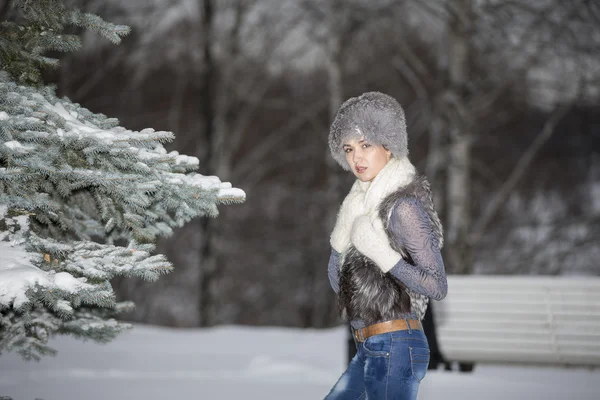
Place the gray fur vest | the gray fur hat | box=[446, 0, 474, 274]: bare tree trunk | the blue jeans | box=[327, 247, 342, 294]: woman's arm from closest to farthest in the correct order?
the blue jeans, the gray fur vest, the gray fur hat, box=[327, 247, 342, 294]: woman's arm, box=[446, 0, 474, 274]: bare tree trunk

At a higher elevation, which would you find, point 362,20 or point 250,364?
point 362,20

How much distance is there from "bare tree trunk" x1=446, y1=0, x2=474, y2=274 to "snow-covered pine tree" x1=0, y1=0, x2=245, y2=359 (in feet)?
19.6

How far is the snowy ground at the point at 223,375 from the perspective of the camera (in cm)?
580

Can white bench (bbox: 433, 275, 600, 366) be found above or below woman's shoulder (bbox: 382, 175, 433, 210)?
below

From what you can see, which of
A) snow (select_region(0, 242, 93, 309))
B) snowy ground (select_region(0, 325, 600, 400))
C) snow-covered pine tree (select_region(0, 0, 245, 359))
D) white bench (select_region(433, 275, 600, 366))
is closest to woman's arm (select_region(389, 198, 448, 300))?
snow-covered pine tree (select_region(0, 0, 245, 359))

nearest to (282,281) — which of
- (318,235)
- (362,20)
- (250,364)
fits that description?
(318,235)

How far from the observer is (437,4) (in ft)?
31.0

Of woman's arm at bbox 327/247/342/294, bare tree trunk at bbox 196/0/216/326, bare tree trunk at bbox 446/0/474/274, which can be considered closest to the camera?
woman's arm at bbox 327/247/342/294

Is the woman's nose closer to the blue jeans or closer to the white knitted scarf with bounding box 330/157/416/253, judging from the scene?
the white knitted scarf with bounding box 330/157/416/253

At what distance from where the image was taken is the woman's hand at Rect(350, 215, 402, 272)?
8.66 ft

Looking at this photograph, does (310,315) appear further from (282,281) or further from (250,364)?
(250,364)

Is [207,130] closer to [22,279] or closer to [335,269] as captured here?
[22,279]

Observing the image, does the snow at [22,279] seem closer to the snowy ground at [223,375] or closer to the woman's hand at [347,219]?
the woman's hand at [347,219]

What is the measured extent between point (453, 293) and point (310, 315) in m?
11.1
